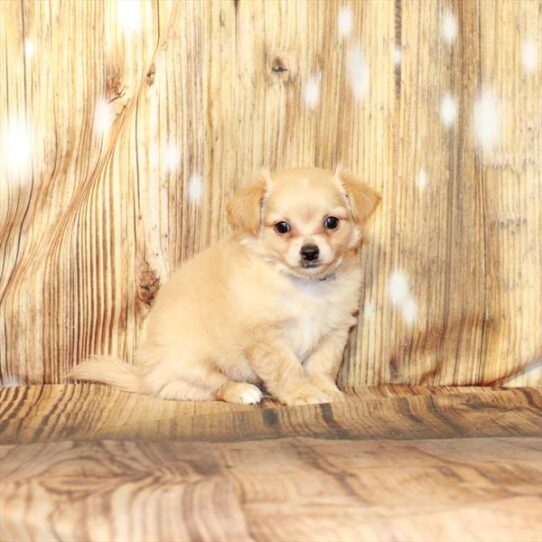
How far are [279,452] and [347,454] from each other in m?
0.13

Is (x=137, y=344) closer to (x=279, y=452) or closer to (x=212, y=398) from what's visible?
(x=212, y=398)

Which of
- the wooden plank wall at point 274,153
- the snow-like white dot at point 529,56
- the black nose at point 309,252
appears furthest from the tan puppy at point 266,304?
the snow-like white dot at point 529,56

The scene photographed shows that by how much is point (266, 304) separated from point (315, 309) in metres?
0.15

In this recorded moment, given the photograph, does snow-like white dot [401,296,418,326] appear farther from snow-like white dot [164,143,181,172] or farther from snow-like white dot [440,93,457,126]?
snow-like white dot [164,143,181,172]

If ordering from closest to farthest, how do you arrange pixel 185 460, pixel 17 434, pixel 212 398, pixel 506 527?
pixel 506 527, pixel 185 460, pixel 17 434, pixel 212 398

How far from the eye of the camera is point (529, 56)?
275 cm

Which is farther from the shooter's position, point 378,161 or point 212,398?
point 378,161

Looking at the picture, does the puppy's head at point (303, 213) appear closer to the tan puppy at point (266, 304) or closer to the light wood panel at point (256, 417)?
the tan puppy at point (266, 304)

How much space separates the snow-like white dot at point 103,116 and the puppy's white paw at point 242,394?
852mm

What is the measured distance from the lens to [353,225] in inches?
101

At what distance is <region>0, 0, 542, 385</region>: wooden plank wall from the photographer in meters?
2.67

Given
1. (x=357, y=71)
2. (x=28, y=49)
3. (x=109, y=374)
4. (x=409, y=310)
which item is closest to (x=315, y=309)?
(x=409, y=310)

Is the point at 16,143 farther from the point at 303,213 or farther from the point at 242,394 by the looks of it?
the point at 242,394

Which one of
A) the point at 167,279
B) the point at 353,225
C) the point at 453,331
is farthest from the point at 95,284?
the point at 453,331
